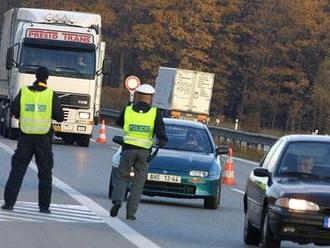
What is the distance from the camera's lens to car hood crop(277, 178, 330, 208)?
40.1ft

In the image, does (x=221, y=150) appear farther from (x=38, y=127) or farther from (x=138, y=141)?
(x=38, y=127)

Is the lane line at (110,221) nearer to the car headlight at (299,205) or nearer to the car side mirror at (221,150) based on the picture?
the car headlight at (299,205)

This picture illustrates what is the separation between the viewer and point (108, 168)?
26625 mm

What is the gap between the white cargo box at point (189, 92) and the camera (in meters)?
55.2

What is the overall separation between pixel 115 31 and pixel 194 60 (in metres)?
8.28

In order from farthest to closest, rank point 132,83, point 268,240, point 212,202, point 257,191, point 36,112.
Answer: point 132,83 → point 212,202 → point 36,112 → point 257,191 → point 268,240

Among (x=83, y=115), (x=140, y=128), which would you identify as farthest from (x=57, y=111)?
(x=83, y=115)

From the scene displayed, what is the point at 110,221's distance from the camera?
50.2 feet

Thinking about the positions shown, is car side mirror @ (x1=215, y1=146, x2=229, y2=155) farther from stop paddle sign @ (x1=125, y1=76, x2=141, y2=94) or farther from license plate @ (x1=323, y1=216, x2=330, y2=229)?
stop paddle sign @ (x1=125, y1=76, x2=141, y2=94)

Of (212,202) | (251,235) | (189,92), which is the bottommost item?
(189,92)

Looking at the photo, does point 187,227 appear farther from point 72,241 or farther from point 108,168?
point 108,168

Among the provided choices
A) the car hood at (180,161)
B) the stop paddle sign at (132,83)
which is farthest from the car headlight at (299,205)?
the stop paddle sign at (132,83)

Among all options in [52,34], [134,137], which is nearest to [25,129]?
[134,137]

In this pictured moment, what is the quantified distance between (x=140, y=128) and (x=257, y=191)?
247 centimetres
